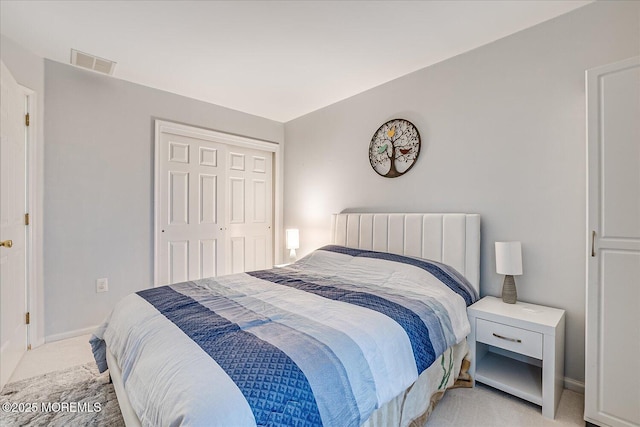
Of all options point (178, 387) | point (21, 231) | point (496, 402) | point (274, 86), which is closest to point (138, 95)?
point (274, 86)

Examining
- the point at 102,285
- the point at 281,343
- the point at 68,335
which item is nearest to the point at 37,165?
the point at 102,285

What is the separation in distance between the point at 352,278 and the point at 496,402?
3.74 ft

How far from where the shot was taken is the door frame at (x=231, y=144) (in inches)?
122

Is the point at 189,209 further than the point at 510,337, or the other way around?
the point at 189,209

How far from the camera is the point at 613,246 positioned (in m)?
1.48

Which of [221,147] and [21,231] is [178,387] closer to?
[21,231]

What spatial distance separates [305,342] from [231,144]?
10.2 feet

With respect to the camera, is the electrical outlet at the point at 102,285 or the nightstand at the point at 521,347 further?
the electrical outlet at the point at 102,285

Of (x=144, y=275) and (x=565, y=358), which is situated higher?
(x=144, y=275)

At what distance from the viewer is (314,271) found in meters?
2.51

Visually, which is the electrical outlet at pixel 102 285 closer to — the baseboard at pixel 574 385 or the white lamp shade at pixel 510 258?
the white lamp shade at pixel 510 258

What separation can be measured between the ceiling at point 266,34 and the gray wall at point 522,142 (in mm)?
164

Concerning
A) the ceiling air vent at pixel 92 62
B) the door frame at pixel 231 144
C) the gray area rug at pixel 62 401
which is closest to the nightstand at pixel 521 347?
the gray area rug at pixel 62 401

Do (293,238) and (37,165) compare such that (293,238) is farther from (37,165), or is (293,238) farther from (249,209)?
(37,165)
